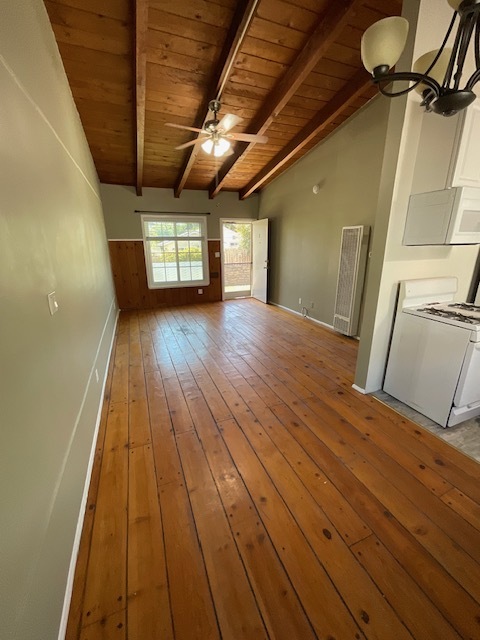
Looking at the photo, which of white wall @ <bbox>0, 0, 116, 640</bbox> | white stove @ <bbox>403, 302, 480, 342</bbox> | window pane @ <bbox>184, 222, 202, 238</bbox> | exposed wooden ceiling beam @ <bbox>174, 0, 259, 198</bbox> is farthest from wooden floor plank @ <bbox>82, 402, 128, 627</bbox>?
window pane @ <bbox>184, 222, 202, 238</bbox>

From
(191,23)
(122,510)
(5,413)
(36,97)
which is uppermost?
(191,23)

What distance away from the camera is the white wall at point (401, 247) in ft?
5.65

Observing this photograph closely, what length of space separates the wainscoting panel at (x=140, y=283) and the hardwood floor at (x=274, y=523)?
3.79 metres

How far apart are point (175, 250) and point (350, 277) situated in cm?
401

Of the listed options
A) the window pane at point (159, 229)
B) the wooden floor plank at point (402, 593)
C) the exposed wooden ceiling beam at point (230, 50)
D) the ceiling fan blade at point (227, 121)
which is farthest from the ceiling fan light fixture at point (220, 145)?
the wooden floor plank at point (402, 593)

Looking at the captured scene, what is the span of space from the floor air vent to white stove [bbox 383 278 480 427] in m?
1.31

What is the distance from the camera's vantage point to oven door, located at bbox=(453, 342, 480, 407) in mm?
1741

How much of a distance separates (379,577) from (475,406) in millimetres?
1564

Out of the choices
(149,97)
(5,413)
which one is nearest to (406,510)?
(5,413)

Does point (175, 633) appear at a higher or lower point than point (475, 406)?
lower

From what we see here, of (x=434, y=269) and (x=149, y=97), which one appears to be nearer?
(x=434, y=269)

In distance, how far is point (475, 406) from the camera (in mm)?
1962

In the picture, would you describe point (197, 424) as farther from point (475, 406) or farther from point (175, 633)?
point (475, 406)

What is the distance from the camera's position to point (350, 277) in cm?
372
